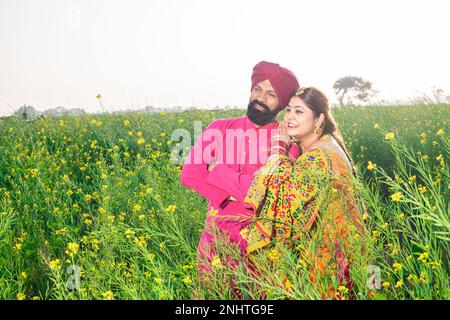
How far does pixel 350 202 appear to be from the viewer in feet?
7.97

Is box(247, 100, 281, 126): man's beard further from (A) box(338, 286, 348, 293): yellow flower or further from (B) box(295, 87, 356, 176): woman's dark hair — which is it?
(A) box(338, 286, 348, 293): yellow flower

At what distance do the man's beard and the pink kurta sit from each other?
6 cm

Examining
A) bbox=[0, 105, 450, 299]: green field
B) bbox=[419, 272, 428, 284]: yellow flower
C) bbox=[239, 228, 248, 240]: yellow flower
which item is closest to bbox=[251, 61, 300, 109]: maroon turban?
bbox=[0, 105, 450, 299]: green field

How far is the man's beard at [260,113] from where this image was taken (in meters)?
2.59

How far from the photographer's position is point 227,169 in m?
2.54


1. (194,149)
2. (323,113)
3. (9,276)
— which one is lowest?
(9,276)

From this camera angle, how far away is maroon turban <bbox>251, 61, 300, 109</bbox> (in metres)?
2.52

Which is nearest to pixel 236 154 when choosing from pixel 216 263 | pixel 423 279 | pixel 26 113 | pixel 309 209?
pixel 309 209

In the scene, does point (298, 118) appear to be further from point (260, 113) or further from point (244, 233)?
point (244, 233)

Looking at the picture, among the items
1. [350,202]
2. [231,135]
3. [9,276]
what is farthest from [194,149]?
[9,276]

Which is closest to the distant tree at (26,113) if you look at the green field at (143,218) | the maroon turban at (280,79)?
the green field at (143,218)

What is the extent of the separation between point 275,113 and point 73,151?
5119 millimetres

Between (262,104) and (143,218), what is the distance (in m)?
1.39

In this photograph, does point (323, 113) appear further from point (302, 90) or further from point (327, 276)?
point (327, 276)
